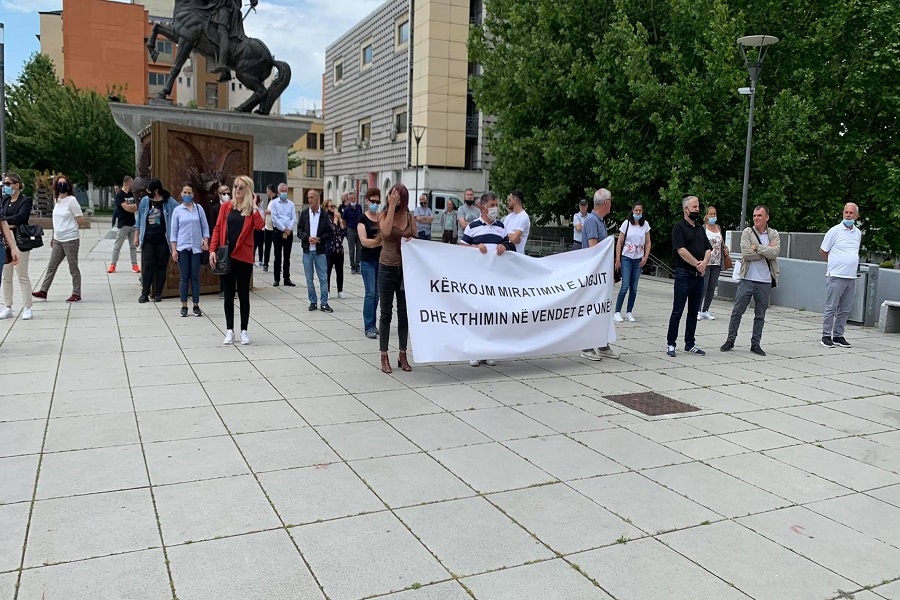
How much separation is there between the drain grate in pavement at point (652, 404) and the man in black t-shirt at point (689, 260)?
2263 mm

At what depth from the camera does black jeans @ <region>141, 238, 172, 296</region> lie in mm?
11883

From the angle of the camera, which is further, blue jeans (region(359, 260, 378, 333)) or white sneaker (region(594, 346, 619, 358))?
blue jeans (region(359, 260, 378, 333))

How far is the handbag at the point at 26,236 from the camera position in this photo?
10.1 m

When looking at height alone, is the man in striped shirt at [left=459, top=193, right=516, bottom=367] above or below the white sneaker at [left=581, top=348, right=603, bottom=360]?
above

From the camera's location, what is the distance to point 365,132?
5653cm

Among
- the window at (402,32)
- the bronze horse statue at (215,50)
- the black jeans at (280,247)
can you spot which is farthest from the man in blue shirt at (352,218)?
the window at (402,32)

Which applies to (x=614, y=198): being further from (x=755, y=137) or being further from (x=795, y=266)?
(x=795, y=266)

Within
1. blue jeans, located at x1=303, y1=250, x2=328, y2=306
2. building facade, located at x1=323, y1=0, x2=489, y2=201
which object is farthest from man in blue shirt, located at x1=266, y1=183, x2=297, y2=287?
building facade, located at x1=323, y1=0, x2=489, y2=201

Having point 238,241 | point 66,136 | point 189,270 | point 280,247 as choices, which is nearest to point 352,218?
point 280,247

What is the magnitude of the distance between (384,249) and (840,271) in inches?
264

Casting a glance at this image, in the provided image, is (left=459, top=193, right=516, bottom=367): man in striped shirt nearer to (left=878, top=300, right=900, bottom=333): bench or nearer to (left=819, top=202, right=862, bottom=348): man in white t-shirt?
(left=819, top=202, right=862, bottom=348): man in white t-shirt

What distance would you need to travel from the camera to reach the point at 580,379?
802 centimetres

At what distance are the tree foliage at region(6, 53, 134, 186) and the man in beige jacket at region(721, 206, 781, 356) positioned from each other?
41906 mm

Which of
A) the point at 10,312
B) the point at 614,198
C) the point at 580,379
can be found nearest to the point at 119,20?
the point at 614,198
